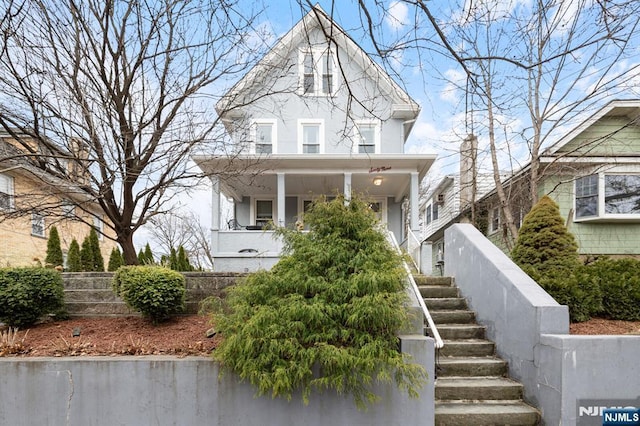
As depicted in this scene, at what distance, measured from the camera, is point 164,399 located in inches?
124

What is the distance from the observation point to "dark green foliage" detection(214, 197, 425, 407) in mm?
2900

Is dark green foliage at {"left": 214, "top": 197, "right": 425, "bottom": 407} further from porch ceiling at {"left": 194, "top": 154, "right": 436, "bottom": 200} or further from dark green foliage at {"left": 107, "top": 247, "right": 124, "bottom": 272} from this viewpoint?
dark green foliage at {"left": 107, "top": 247, "right": 124, "bottom": 272}

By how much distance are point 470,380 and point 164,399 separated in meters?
3.26

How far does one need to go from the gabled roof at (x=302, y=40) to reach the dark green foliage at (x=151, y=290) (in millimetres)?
2599

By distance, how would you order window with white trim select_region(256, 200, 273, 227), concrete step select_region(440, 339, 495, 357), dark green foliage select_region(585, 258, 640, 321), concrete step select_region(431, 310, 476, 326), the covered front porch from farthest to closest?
window with white trim select_region(256, 200, 273, 227) < the covered front porch < concrete step select_region(431, 310, 476, 326) < dark green foliage select_region(585, 258, 640, 321) < concrete step select_region(440, 339, 495, 357)

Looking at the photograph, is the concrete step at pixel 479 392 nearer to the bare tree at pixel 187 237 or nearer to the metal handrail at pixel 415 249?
the metal handrail at pixel 415 249

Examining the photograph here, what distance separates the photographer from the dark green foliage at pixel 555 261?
4.27m

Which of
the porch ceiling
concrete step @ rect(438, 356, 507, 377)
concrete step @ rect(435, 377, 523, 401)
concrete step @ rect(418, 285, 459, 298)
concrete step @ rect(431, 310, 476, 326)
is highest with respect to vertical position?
the porch ceiling

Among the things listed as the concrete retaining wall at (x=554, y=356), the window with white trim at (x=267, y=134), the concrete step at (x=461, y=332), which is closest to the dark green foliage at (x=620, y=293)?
the concrete retaining wall at (x=554, y=356)

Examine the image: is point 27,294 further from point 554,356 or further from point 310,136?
point 310,136

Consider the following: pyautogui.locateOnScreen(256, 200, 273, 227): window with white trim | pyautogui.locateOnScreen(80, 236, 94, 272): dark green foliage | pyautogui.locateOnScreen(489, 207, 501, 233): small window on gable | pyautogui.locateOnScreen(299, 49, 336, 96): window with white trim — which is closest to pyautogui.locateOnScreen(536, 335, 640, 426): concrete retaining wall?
pyautogui.locateOnScreen(299, 49, 336, 96): window with white trim

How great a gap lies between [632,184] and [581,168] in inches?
73.3

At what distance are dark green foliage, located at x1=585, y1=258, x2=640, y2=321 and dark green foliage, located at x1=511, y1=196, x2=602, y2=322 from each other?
15cm

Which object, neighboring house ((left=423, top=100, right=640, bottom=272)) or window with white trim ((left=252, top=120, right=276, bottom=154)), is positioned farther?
window with white trim ((left=252, top=120, right=276, bottom=154))
